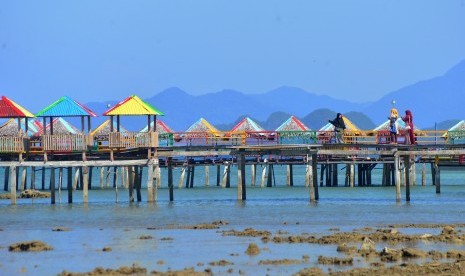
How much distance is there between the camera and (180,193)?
196 feet

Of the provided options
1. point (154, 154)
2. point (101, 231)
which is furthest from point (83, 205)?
point (101, 231)

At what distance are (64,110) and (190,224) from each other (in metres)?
11.4

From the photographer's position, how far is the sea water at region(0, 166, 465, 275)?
25438 millimetres

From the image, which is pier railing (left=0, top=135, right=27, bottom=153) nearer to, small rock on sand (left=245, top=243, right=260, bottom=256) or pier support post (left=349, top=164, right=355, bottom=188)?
small rock on sand (left=245, top=243, right=260, bottom=256)

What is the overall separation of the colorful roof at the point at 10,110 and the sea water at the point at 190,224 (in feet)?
11.2

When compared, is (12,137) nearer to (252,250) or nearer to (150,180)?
(150,180)

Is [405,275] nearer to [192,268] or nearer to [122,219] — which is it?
[192,268]

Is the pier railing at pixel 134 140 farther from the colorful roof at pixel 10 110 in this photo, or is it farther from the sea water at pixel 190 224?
the colorful roof at pixel 10 110

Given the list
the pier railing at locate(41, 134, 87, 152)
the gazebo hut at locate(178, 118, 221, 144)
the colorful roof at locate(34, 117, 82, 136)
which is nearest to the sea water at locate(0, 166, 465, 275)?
the pier railing at locate(41, 134, 87, 152)

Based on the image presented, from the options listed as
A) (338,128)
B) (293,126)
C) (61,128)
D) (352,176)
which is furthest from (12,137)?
(352,176)

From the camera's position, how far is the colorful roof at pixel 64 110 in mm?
44969

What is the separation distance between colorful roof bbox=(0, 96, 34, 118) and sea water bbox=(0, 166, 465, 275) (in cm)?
343

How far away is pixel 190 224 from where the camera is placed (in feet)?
117

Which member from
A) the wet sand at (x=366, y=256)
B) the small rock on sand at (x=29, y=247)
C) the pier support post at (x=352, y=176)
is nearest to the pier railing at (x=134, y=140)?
the wet sand at (x=366, y=256)
